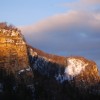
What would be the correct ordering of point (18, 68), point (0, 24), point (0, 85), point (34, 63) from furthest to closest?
point (34, 63)
point (0, 24)
point (18, 68)
point (0, 85)

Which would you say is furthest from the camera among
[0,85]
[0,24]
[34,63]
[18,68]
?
[34,63]

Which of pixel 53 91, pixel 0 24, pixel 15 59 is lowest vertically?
pixel 53 91

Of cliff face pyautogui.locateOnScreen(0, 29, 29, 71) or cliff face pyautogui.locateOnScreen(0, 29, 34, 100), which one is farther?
cliff face pyautogui.locateOnScreen(0, 29, 29, 71)

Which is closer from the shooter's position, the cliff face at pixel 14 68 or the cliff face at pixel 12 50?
the cliff face at pixel 14 68

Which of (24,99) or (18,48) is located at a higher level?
(18,48)

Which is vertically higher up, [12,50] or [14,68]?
[12,50]

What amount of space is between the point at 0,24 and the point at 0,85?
35.5 m

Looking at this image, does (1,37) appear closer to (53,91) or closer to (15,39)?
(15,39)

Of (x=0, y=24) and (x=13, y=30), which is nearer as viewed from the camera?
(x=13, y=30)

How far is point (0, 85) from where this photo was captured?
123 meters

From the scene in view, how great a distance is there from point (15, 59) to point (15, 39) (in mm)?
7239

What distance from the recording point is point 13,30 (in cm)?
13950

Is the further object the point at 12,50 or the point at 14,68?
the point at 12,50

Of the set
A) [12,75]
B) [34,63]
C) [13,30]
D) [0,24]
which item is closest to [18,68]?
[12,75]
